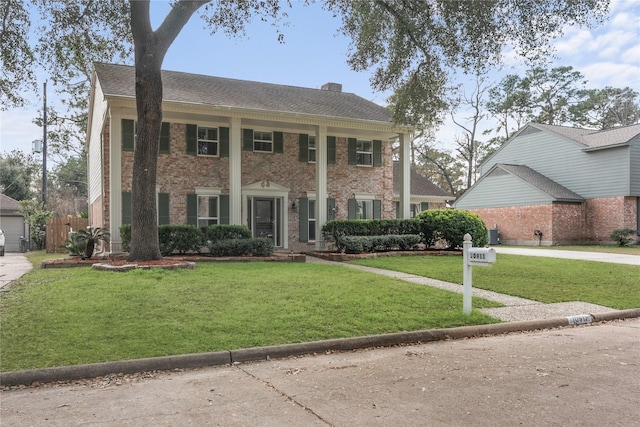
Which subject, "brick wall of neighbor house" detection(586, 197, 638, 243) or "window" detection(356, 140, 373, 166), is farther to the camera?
"brick wall of neighbor house" detection(586, 197, 638, 243)

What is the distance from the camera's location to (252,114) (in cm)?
1691

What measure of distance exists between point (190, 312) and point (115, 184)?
972cm

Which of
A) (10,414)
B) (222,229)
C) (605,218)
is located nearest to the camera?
(10,414)

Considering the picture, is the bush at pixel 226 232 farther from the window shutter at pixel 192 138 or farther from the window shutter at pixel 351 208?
the window shutter at pixel 351 208

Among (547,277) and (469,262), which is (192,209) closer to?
(547,277)

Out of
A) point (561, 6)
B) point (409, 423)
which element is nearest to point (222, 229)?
point (561, 6)

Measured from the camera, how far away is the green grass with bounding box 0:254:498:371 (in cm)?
550

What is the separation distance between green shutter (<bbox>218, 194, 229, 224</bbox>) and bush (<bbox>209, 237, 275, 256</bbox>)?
113 inches

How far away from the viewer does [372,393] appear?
4266 mm

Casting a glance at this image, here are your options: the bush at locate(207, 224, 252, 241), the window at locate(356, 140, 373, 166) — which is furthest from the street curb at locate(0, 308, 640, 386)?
the window at locate(356, 140, 373, 166)

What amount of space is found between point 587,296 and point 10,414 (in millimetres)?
9705

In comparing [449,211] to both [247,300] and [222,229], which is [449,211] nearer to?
[222,229]

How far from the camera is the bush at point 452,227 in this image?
16844 mm

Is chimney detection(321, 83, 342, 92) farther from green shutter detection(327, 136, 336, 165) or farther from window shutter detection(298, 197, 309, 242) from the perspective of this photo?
window shutter detection(298, 197, 309, 242)
